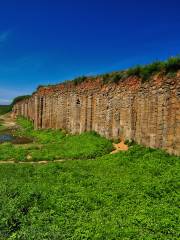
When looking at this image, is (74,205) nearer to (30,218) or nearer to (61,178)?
(30,218)

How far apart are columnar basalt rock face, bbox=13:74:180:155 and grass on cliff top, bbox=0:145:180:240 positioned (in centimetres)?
157

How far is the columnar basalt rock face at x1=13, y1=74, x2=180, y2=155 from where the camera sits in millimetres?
15992

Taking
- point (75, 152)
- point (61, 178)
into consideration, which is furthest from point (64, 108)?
point (61, 178)

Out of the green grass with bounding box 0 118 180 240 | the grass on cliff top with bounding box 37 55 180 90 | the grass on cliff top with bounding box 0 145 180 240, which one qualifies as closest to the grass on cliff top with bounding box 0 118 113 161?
the green grass with bounding box 0 118 180 240

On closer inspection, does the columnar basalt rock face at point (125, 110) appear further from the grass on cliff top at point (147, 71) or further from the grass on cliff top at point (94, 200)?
the grass on cliff top at point (94, 200)

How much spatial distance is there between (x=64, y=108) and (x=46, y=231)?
80.3 ft

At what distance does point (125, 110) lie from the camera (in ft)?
68.4

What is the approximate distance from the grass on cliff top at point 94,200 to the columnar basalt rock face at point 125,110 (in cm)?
157

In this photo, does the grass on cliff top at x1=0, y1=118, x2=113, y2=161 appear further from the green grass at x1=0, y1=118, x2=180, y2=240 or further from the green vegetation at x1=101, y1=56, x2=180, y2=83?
the green vegetation at x1=101, y1=56, x2=180, y2=83

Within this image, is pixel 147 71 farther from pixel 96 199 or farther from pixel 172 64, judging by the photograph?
pixel 96 199

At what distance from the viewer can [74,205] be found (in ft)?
33.0

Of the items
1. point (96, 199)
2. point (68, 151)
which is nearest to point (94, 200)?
point (96, 199)

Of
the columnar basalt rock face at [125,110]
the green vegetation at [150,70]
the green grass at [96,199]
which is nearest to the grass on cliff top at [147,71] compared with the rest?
the green vegetation at [150,70]

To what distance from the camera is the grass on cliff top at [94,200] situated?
27.4 ft
